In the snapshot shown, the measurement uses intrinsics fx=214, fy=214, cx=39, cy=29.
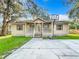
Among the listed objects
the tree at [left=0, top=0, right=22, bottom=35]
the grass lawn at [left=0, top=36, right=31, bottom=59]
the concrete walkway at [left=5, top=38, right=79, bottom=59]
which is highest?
the tree at [left=0, top=0, right=22, bottom=35]

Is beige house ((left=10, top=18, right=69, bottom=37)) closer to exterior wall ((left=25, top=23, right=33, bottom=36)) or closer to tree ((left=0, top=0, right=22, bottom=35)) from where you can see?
exterior wall ((left=25, top=23, right=33, bottom=36))

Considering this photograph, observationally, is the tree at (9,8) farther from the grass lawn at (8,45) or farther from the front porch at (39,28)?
the grass lawn at (8,45)

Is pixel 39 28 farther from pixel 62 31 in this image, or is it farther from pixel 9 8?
pixel 9 8

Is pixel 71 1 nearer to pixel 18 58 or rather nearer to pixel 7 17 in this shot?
pixel 7 17

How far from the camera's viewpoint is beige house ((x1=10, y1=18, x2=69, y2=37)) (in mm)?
44278

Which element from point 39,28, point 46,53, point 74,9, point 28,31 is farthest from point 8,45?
point 74,9

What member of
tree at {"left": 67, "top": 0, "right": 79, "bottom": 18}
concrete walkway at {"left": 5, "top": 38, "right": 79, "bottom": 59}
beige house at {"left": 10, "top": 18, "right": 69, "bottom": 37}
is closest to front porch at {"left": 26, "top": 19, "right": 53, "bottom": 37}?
beige house at {"left": 10, "top": 18, "right": 69, "bottom": 37}

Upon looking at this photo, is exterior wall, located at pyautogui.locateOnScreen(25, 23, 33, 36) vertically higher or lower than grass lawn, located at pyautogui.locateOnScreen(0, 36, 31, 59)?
higher

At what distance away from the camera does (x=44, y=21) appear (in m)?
43.8

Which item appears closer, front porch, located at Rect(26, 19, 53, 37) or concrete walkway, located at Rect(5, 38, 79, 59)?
concrete walkway, located at Rect(5, 38, 79, 59)

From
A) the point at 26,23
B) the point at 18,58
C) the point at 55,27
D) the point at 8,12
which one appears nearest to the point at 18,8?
the point at 8,12

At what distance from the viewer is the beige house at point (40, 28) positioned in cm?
4428

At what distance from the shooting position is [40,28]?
4481 centimetres

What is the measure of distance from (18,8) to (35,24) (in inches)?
323
